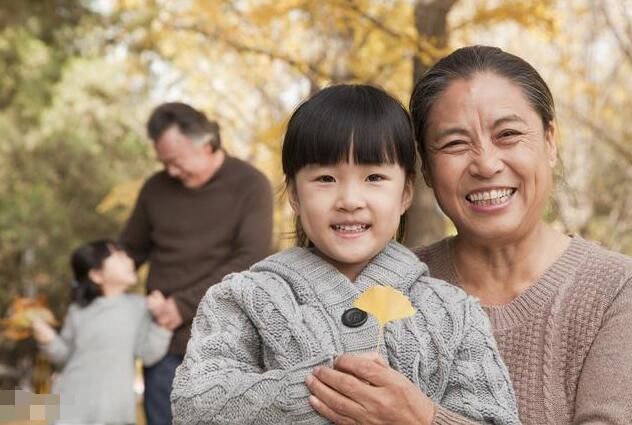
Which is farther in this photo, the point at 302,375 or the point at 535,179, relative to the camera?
the point at 535,179

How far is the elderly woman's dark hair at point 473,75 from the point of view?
2035mm

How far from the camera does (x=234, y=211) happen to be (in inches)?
159

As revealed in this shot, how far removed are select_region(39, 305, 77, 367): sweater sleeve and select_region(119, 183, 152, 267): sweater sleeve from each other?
2.41 feet

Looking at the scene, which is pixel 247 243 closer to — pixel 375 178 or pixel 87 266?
pixel 87 266

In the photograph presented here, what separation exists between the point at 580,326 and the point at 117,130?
13033mm

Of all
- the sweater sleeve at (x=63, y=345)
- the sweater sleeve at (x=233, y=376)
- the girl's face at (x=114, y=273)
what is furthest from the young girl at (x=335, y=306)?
the sweater sleeve at (x=63, y=345)

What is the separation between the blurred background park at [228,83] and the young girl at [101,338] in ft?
3.30

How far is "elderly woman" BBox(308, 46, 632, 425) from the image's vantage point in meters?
1.85

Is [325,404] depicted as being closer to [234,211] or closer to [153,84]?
[234,211]

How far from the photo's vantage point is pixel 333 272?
1.84 m

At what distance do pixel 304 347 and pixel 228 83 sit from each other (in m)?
8.53

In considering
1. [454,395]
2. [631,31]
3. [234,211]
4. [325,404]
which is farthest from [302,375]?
[631,31]

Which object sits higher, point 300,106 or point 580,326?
point 300,106

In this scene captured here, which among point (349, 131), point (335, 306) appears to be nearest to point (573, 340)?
point (335, 306)
